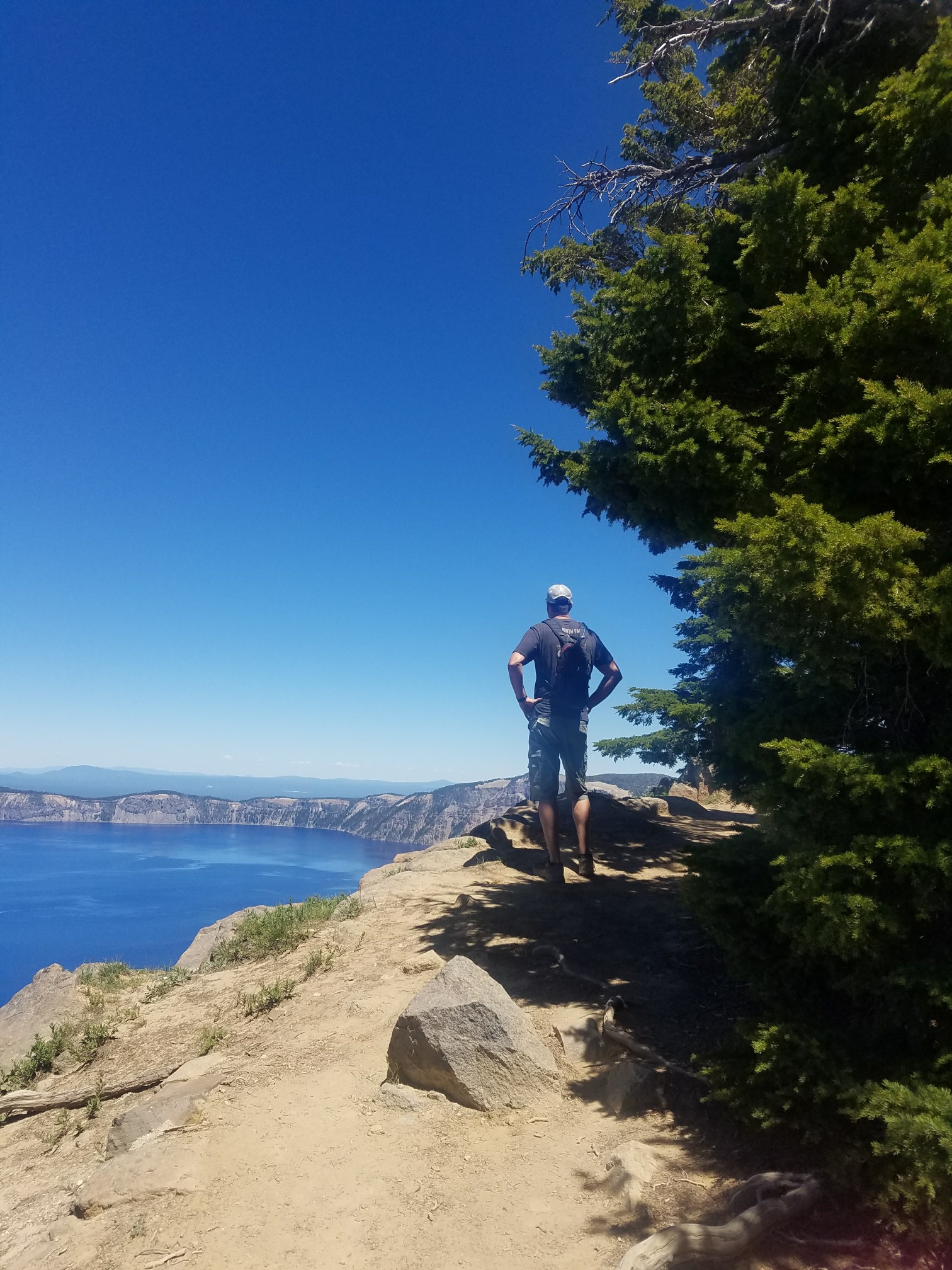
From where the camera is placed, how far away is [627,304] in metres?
4.84

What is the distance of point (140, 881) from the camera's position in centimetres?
2631

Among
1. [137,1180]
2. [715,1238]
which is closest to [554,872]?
[137,1180]

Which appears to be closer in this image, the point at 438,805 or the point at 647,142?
the point at 647,142

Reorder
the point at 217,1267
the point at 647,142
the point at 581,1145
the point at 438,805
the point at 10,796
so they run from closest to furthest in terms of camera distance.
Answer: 1. the point at 217,1267
2. the point at 581,1145
3. the point at 647,142
4. the point at 438,805
5. the point at 10,796

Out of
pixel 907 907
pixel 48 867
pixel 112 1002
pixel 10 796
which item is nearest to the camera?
pixel 907 907

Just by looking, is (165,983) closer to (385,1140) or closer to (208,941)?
(208,941)


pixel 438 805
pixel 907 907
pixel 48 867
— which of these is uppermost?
pixel 907 907

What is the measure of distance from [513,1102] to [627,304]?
17.8 ft

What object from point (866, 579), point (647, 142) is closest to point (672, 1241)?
point (866, 579)

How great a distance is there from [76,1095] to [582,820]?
5.15m

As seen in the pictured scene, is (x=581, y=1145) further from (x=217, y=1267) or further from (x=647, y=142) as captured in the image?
(x=647, y=142)

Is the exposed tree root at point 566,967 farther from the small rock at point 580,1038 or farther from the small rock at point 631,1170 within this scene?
the small rock at point 631,1170

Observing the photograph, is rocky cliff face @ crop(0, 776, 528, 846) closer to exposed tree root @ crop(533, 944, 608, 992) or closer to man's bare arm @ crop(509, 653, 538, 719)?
man's bare arm @ crop(509, 653, 538, 719)

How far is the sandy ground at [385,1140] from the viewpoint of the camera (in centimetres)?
293
